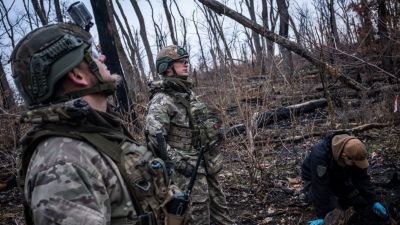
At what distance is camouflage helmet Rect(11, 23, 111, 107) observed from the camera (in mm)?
1277

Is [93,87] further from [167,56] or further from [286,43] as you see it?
[286,43]

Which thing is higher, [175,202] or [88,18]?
[88,18]

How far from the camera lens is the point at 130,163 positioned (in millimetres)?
1372

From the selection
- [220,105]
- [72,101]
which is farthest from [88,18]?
[220,105]

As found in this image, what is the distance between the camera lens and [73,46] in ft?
4.33

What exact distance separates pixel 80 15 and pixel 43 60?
42cm

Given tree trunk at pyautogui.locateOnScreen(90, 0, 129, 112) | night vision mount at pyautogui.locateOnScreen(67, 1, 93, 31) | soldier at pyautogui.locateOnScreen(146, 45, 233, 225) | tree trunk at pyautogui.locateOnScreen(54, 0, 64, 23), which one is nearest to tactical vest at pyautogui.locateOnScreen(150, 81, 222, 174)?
soldier at pyautogui.locateOnScreen(146, 45, 233, 225)

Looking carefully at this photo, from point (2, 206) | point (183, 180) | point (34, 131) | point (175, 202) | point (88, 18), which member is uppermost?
point (88, 18)

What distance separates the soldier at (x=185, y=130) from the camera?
10.1 feet

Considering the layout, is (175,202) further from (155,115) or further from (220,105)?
(220,105)

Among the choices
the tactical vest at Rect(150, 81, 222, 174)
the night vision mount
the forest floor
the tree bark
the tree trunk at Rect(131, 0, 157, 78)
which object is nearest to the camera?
the night vision mount

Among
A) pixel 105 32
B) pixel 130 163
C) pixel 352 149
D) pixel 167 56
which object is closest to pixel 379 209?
pixel 352 149

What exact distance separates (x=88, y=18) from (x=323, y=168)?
9.01 feet

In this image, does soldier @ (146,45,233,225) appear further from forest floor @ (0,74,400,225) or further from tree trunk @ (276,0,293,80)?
tree trunk @ (276,0,293,80)
